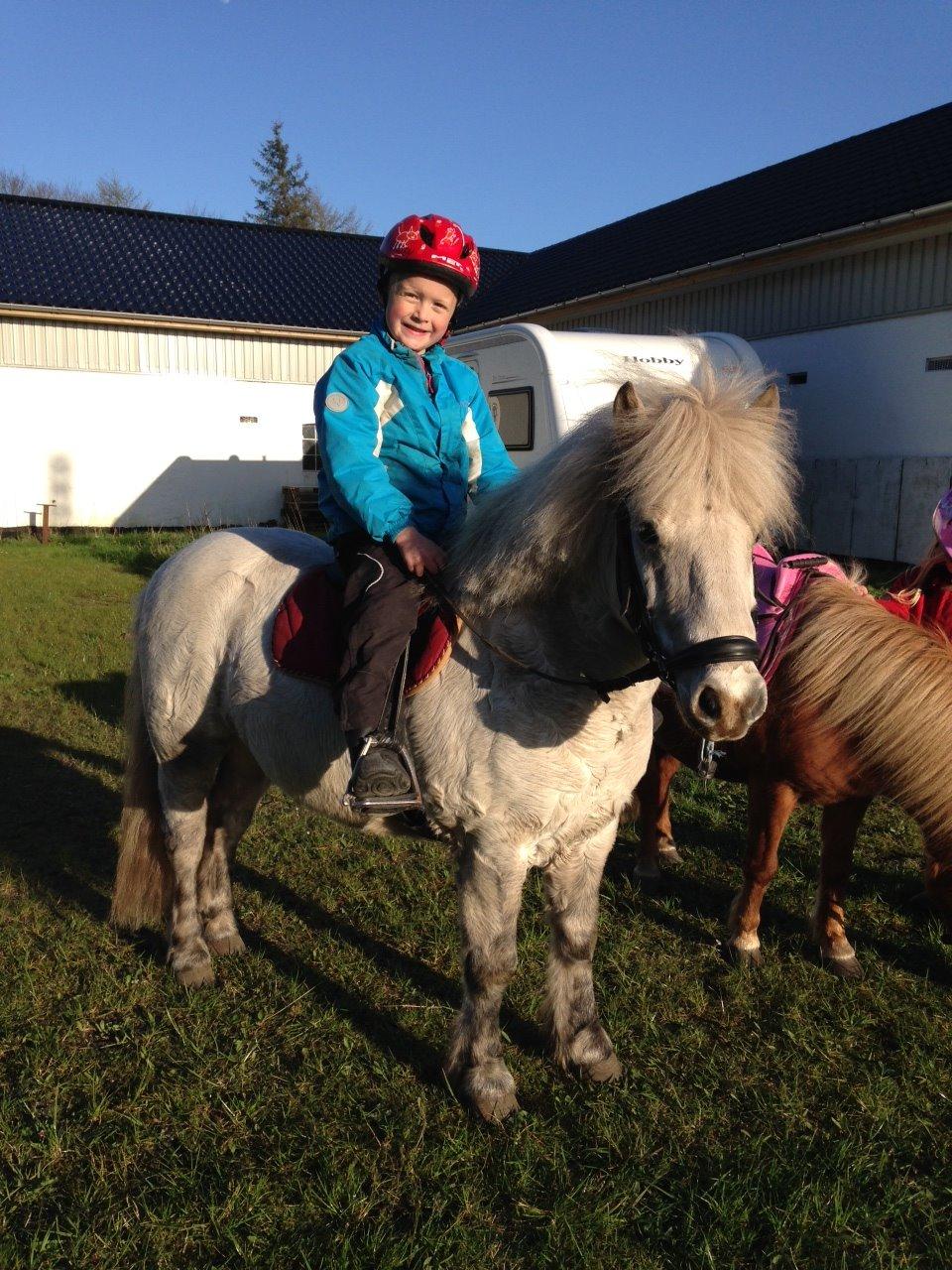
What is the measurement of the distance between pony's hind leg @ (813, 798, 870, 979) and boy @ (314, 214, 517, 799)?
212 cm

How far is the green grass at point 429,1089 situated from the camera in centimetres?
247

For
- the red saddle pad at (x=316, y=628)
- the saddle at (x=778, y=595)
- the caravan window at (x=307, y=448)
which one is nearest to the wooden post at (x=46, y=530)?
the caravan window at (x=307, y=448)

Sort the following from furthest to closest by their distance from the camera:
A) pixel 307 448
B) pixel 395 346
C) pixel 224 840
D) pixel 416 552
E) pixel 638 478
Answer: pixel 307 448
pixel 224 840
pixel 395 346
pixel 416 552
pixel 638 478

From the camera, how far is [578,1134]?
9.40 ft

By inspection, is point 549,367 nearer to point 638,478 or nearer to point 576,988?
point 576,988

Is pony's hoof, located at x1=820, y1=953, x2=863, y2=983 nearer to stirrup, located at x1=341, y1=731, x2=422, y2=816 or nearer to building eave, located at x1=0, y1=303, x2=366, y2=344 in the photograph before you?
stirrup, located at x1=341, y1=731, x2=422, y2=816

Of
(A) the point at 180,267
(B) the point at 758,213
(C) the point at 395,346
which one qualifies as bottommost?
(C) the point at 395,346

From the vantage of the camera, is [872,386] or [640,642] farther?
[872,386]

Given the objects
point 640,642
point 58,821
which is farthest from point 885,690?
point 58,821

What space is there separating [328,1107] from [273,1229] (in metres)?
0.49

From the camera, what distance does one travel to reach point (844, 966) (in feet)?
12.5

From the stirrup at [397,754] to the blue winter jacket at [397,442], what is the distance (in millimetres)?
458

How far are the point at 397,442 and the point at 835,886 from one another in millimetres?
2714

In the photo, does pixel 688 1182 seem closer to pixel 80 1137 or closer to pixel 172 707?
pixel 80 1137
